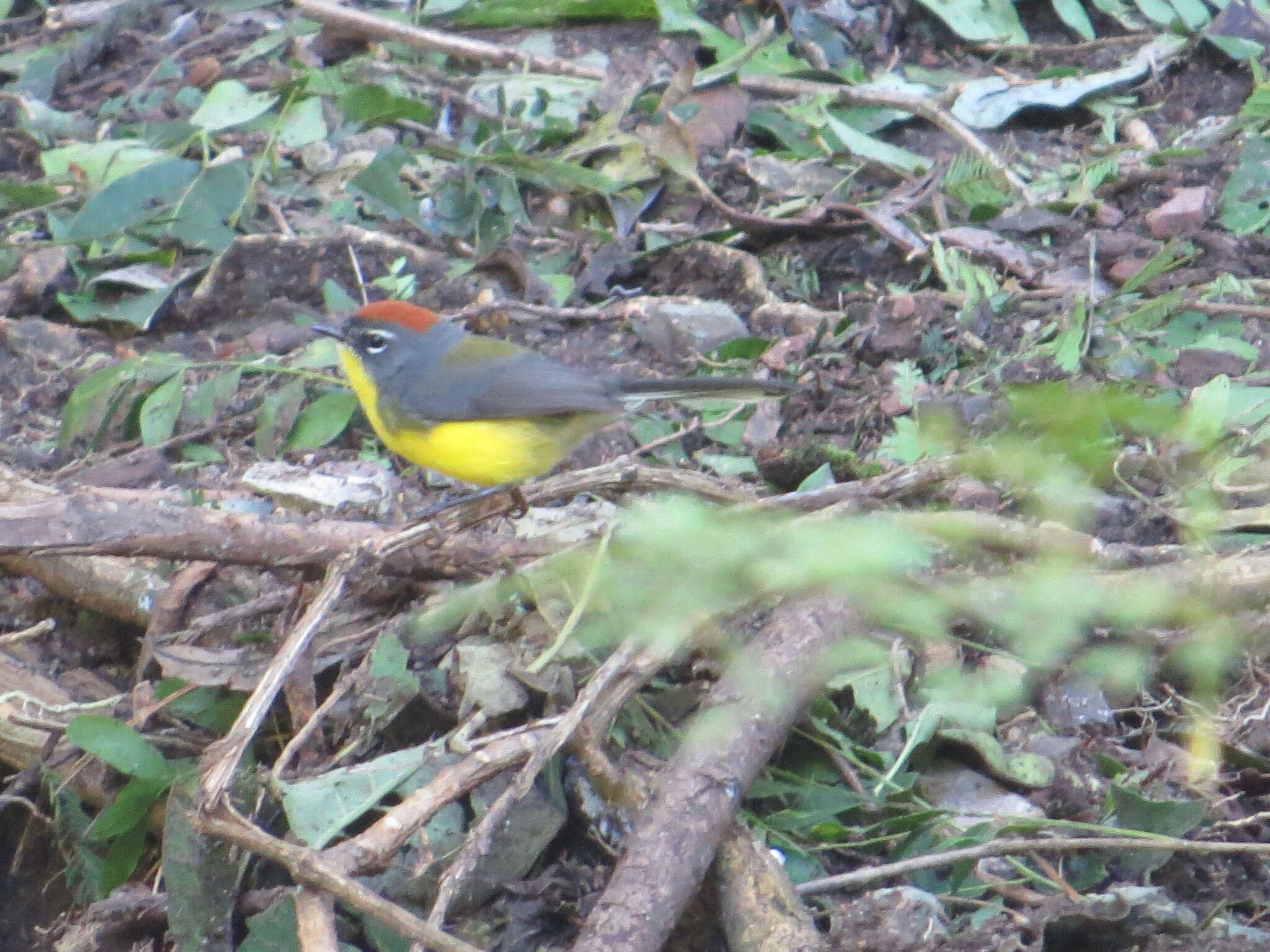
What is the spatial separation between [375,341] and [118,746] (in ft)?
6.10

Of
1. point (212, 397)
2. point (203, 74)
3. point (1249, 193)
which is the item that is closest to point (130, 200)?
point (203, 74)

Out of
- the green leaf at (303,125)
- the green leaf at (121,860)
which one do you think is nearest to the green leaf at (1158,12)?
the green leaf at (303,125)

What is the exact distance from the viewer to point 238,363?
5.56 m

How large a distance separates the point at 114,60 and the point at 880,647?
6.20 meters

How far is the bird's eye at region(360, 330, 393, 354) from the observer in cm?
496

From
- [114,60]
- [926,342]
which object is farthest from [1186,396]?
[114,60]

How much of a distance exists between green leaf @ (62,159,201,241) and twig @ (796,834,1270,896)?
15.7 ft

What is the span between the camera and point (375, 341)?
16.4 feet

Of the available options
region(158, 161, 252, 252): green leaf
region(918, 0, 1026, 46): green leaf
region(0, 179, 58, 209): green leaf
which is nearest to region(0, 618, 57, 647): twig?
region(158, 161, 252, 252): green leaf

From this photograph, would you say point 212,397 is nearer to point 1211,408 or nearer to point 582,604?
point 582,604

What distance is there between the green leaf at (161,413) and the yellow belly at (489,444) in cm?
109

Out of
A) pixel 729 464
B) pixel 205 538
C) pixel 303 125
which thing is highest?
pixel 205 538

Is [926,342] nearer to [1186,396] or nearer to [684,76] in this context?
[1186,396]

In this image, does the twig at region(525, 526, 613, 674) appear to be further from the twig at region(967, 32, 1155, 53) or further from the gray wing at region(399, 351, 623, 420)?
the twig at region(967, 32, 1155, 53)
